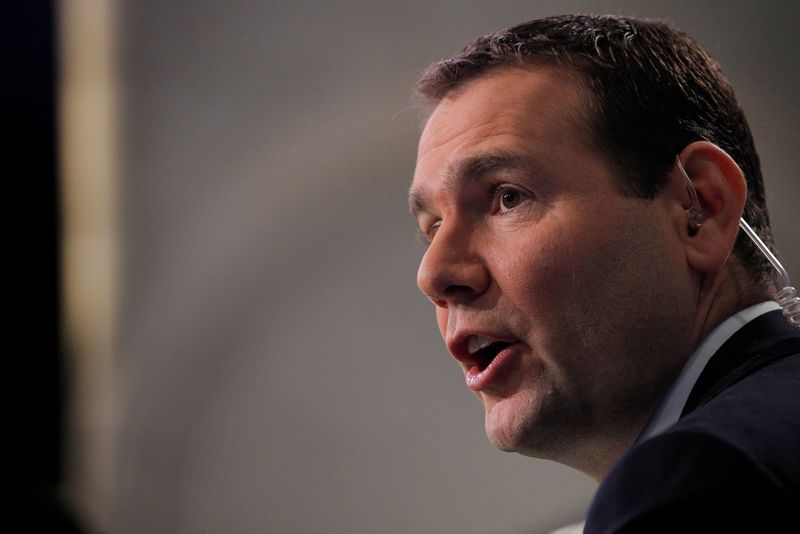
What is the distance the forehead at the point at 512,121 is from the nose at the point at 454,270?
10 centimetres

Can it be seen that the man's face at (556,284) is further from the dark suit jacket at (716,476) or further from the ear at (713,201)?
the dark suit jacket at (716,476)

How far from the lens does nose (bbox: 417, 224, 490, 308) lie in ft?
3.14

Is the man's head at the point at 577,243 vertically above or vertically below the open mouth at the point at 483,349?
above

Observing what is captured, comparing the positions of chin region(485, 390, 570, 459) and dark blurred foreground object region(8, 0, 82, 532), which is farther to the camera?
dark blurred foreground object region(8, 0, 82, 532)

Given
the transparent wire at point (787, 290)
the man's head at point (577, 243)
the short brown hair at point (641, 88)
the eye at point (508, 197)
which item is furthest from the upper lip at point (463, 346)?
the transparent wire at point (787, 290)

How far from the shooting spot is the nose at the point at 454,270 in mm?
958

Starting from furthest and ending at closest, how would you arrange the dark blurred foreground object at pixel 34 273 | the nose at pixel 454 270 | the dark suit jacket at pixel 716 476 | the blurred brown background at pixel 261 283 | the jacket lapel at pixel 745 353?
1. the blurred brown background at pixel 261 283
2. the dark blurred foreground object at pixel 34 273
3. the nose at pixel 454 270
4. the jacket lapel at pixel 745 353
5. the dark suit jacket at pixel 716 476

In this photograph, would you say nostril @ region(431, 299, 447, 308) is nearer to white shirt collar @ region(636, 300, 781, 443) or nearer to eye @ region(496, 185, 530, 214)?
eye @ region(496, 185, 530, 214)

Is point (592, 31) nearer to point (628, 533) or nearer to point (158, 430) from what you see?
point (628, 533)

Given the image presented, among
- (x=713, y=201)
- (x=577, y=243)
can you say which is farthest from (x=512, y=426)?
(x=713, y=201)

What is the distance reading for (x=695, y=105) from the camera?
3.40 ft

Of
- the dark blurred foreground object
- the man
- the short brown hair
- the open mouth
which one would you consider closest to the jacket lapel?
the man

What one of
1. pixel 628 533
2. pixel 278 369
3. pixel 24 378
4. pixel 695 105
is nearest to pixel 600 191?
pixel 695 105

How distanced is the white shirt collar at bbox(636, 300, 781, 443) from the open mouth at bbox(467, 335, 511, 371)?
19 cm
